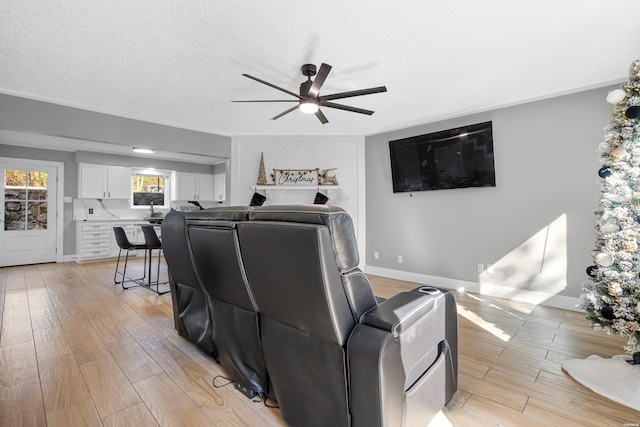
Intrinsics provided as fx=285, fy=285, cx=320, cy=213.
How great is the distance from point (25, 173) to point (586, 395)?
28.4ft

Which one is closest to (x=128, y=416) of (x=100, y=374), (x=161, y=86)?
(x=100, y=374)

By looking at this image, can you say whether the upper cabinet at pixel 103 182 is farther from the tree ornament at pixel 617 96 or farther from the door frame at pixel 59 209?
the tree ornament at pixel 617 96

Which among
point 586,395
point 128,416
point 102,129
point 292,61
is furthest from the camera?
point 102,129

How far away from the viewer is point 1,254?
537cm

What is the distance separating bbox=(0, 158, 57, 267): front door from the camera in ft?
17.9

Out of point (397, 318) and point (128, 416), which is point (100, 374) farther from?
point (397, 318)

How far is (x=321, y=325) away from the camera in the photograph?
44.4 inches

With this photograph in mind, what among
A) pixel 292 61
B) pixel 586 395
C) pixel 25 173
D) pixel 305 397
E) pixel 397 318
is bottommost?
pixel 586 395

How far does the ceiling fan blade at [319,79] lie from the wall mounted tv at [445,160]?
2232 millimetres

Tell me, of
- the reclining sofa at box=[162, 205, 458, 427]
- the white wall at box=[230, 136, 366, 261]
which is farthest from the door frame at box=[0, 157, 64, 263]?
the reclining sofa at box=[162, 205, 458, 427]

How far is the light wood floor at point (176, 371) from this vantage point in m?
1.48

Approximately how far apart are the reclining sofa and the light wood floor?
258 mm

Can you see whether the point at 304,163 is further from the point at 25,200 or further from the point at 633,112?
the point at 25,200

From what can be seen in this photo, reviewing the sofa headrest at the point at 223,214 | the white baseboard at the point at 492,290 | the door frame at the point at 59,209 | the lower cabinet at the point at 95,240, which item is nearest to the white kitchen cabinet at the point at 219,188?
the lower cabinet at the point at 95,240
